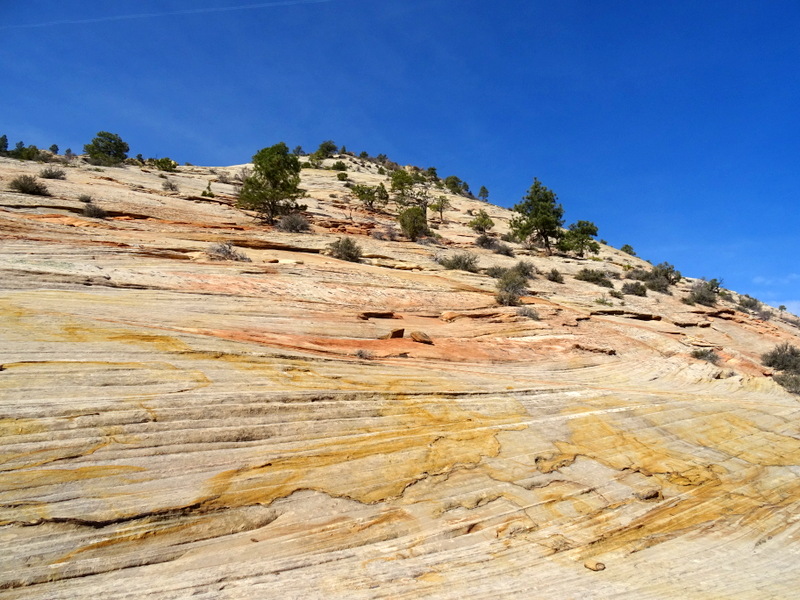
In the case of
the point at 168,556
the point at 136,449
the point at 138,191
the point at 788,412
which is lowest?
the point at 168,556

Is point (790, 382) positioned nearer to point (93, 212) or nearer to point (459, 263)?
point (459, 263)

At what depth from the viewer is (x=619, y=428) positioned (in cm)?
848

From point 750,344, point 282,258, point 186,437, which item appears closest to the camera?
point 186,437

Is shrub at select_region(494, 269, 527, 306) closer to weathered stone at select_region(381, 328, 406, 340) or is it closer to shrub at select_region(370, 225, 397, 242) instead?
weathered stone at select_region(381, 328, 406, 340)

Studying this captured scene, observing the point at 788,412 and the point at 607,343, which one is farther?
the point at 607,343

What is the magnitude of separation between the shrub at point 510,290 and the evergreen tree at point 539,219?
67.3ft

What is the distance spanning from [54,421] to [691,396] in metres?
13.2

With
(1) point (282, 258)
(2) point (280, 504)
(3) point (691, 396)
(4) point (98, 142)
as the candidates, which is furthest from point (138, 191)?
(4) point (98, 142)

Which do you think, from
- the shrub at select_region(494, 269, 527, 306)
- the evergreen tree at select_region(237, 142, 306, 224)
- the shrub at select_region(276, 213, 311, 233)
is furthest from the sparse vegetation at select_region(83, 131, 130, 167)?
the shrub at select_region(494, 269, 527, 306)

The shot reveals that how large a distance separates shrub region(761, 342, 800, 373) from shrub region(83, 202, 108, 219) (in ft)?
92.5

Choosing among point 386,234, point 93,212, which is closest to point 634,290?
point 386,234

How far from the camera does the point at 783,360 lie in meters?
16.7

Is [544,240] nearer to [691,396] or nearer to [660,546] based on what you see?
[691,396]

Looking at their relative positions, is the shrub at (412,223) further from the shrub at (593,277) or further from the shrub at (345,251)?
the shrub at (593,277)
